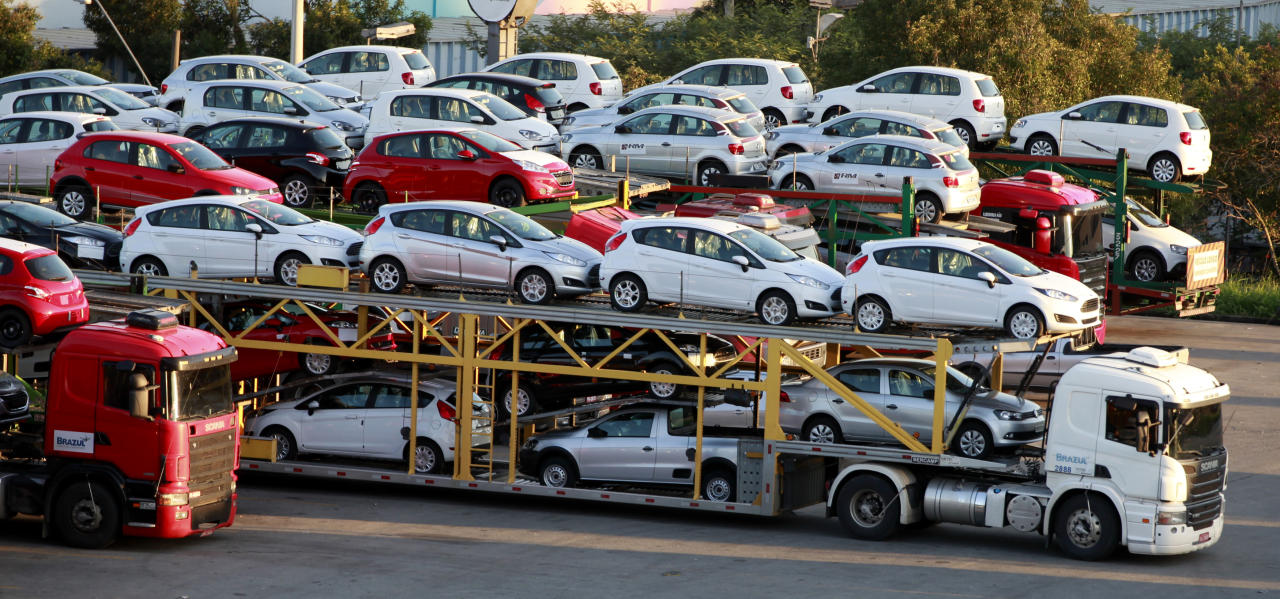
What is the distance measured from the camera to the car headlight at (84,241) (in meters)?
22.5

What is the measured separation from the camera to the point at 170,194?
2498 centimetres

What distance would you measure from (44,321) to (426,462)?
16.9 feet

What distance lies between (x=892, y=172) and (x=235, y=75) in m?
15.4

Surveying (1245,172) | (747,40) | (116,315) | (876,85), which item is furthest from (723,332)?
(747,40)

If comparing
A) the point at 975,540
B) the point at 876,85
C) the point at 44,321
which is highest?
the point at 876,85

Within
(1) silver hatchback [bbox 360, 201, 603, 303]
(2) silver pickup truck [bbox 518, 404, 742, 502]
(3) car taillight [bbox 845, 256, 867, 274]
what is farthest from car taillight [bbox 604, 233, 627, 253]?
(3) car taillight [bbox 845, 256, 867, 274]

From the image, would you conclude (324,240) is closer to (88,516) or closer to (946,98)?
(88,516)

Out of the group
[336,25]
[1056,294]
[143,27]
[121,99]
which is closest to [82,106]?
[121,99]

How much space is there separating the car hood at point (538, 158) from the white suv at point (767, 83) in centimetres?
887

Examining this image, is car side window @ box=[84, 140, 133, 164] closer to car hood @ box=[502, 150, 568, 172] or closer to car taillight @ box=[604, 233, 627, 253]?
car hood @ box=[502, 150, 568, 172]

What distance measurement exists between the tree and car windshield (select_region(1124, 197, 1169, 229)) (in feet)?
113

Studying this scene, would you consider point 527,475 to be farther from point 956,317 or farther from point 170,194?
point 170,194

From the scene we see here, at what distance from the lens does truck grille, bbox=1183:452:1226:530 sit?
53.9 ft

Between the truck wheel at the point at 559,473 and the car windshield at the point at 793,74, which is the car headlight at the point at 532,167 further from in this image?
the car windshield at the point at 793,74
